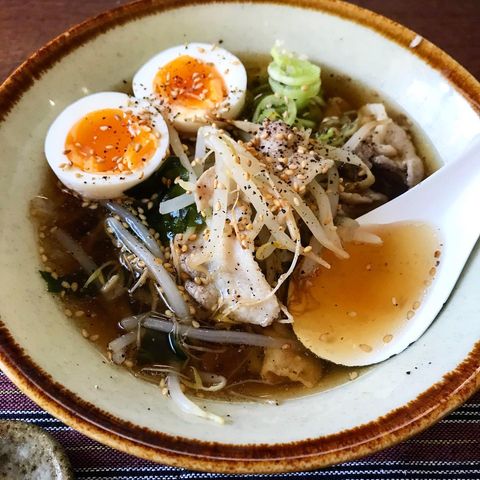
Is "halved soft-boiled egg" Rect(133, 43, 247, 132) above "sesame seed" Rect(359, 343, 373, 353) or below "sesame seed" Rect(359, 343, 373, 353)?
above

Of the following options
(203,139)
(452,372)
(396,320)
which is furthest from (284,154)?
(452,372)

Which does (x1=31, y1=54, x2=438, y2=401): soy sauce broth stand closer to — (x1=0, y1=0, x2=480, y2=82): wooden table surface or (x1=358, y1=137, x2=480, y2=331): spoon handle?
(x1=358, y1=137, x2=480, y2=331): spoon handle

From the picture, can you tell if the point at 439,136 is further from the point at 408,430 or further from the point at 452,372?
the point at 408,430

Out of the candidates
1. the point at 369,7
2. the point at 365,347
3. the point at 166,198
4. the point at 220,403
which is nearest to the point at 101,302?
the point at 166,198

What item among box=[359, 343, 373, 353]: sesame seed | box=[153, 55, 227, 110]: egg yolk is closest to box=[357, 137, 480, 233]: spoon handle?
box=[359, 343, 373, 353]: sesame seed

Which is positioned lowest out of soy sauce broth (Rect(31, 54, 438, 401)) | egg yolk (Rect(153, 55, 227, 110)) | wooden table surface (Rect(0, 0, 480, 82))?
soy sauce broth (Rect(31, 54, 438, 401))

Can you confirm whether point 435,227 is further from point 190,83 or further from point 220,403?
point 190,83

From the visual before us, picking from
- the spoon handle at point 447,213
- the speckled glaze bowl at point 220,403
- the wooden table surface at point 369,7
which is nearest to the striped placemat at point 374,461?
the speckled glaze bowl at point 220,403
